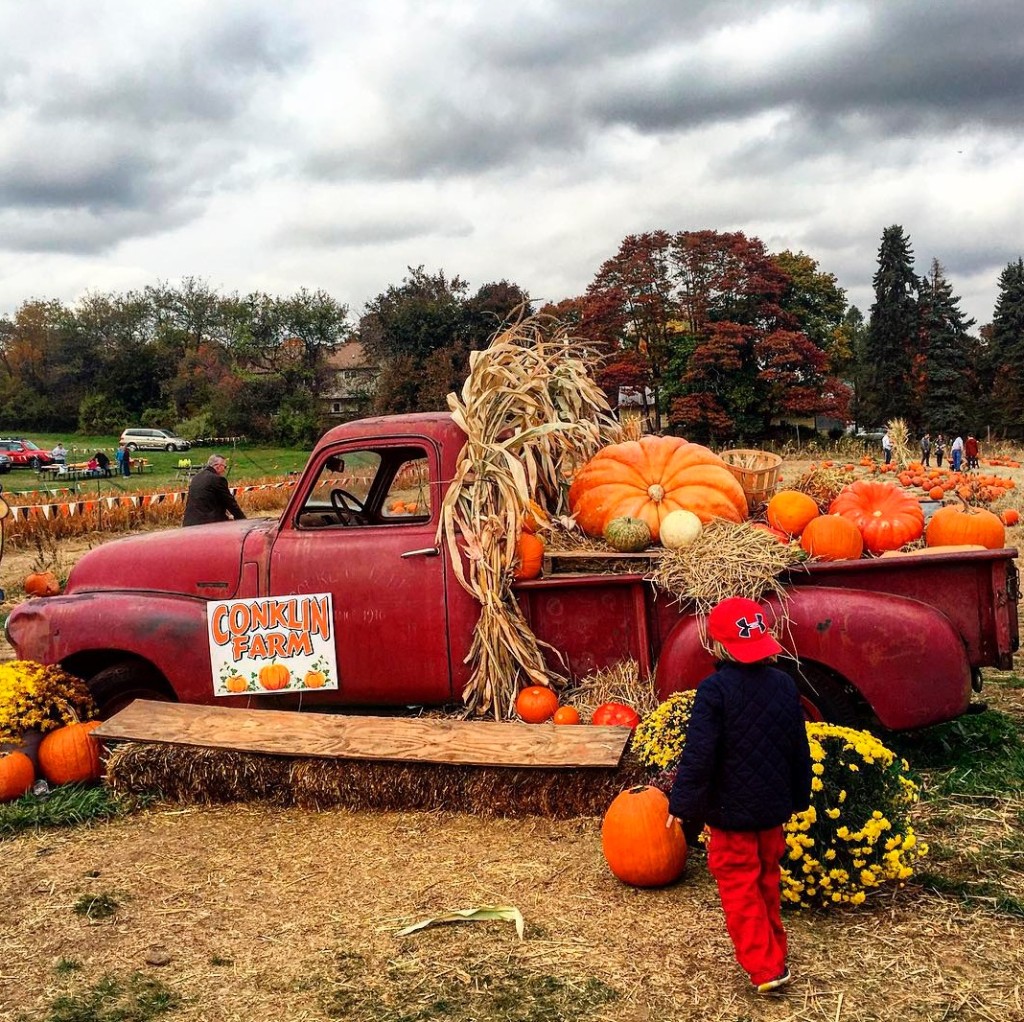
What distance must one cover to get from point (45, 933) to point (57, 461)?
37821mm

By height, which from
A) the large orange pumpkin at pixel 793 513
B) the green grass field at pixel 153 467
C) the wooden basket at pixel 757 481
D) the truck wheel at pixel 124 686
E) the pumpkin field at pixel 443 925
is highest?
the green grass field at pixel 153 467

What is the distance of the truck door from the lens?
5129 millimetres

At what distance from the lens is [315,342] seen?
2336 inches

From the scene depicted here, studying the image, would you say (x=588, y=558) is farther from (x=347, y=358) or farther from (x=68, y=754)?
(x=347, y=358)

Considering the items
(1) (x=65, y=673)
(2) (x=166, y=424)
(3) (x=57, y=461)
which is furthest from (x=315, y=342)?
(1) (x=65, y=673)

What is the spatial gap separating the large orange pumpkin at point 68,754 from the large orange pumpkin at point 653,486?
3.01 meters

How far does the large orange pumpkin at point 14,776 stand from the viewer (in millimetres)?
5086

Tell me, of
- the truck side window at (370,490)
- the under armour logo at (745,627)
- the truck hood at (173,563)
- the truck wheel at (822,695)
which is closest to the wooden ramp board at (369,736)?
the truck hood at (173,563)

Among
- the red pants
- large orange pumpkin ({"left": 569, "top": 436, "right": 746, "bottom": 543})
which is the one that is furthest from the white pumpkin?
the red pants

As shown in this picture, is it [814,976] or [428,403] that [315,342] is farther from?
[814,976]

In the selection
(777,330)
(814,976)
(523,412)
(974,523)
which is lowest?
(814,976)

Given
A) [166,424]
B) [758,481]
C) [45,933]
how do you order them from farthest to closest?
[166,424], [758,481], [45,933]

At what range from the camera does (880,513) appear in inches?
203

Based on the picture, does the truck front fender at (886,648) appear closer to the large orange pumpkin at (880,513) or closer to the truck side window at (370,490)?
the large orange pumpkin at (880,513)
